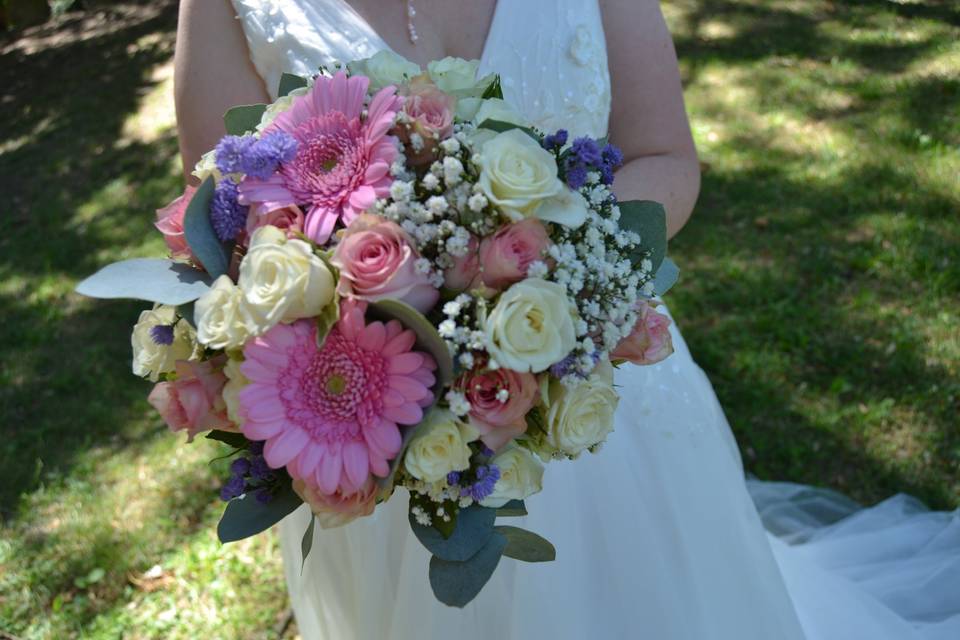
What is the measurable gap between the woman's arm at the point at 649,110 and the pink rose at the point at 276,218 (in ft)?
3.59

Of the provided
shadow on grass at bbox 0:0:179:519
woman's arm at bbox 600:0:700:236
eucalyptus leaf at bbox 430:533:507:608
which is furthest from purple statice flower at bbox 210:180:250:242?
shadow on grass at bbox 0:0:179:519

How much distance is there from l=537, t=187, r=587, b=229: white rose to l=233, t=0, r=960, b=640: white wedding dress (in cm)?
85

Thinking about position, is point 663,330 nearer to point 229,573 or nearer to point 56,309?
point 229,573

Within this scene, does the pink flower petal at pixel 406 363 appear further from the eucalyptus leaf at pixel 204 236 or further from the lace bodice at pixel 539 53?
the lace bodice at pixel 539 53

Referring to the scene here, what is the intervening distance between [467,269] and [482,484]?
30cm

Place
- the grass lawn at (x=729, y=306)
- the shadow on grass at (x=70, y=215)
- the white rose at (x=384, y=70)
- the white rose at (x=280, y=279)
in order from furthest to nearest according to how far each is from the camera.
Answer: the shadow on grass at (x=70, y=215), the grass lawn at (x=729, y=306), the white rose at (x=384, y=70), the white rose at (x=280, y=279)

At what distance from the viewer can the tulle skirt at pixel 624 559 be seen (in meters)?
1.90

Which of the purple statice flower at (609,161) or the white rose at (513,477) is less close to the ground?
the purple statice flower at (609,161)

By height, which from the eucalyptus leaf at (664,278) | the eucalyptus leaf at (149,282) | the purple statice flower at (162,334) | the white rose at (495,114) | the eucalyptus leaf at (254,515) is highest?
the white rose at (495,114)

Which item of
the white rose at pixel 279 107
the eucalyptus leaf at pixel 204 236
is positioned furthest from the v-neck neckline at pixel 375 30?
the eucalyptus leaf at pixel 204 236

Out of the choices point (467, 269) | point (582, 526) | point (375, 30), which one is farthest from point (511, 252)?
point (375, 30)

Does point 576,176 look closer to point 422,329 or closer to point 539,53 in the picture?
point 422,329

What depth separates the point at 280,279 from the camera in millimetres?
1082

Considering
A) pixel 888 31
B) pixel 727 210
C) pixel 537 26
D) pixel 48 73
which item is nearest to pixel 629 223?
pixel 537 26
